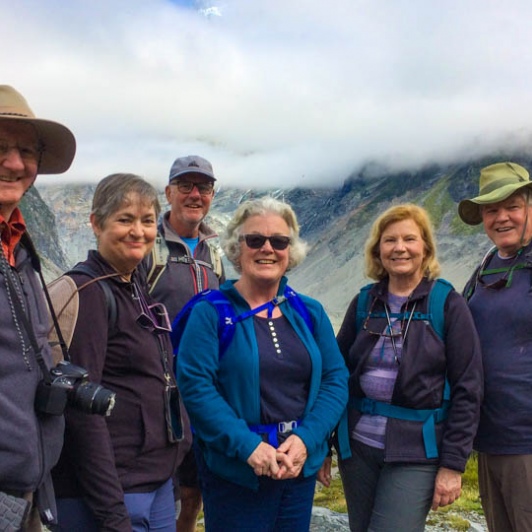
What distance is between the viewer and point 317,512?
24.0 feet

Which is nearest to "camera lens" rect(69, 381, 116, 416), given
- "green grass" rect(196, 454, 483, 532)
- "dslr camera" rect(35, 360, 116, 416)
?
"dslr camera" rect(35, 360, 116, 416)

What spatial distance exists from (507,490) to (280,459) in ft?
6.68

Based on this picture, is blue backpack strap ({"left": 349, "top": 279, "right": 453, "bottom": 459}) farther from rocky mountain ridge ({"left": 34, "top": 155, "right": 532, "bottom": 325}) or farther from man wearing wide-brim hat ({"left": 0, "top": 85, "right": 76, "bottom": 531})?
rocky mountain ridge ({"left": 34, "top": 155, "right": 532, "bottom": 325})

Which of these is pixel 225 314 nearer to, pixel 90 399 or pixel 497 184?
pixel 90 399

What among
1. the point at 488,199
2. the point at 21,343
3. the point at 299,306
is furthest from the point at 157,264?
the point at 488,199

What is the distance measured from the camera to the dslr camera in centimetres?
278

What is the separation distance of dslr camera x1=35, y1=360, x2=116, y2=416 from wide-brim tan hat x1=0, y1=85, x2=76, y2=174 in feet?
3.99

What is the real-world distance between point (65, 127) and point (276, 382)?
6.49ft

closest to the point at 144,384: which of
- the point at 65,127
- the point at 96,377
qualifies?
the point at 96,377

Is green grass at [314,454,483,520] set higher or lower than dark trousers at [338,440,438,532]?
lower

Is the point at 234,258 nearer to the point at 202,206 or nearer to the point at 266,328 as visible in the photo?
the point at 266,328

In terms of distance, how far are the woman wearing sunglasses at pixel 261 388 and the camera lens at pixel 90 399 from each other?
2.30 feet

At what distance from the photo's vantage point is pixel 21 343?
2.73 m

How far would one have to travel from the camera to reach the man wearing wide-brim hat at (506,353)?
4.25m
